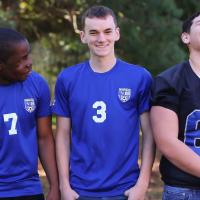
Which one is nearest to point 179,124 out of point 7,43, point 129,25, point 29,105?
point 29,105

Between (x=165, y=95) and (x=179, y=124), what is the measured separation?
187mm

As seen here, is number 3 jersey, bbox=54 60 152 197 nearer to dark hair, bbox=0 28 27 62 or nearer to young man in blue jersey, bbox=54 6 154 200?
young man in blue jersey, bbox=54 6 154 200

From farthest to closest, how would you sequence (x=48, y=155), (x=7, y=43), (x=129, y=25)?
(x=129, y=25) < (x=48, y=155) < (x=7, y=43)

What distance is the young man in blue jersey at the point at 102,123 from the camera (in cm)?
360

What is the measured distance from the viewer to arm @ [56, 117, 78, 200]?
3.61 metres

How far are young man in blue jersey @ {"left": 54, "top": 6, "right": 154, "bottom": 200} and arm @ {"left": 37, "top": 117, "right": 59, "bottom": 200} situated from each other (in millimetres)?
53

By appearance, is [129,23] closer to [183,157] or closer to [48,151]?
[48,151]

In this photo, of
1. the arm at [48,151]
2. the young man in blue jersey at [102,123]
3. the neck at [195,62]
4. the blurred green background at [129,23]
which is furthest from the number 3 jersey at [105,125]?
the blurred green background at [129,23]

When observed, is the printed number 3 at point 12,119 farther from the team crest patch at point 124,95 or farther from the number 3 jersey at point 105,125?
the team crest patch at point 124,95

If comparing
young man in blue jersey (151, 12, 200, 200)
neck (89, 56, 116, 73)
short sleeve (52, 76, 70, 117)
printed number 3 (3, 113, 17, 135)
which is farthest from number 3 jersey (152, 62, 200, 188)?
printed number 3 (3, 113, 17, 135)

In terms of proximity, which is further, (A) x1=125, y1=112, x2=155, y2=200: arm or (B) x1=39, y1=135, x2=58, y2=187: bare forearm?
(B) x1=39, y1=135, x2=58, y2=187: bare forearm

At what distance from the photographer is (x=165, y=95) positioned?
3.38 metres

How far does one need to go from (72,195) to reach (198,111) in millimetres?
917

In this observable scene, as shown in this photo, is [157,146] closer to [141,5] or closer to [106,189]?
[106,189]
